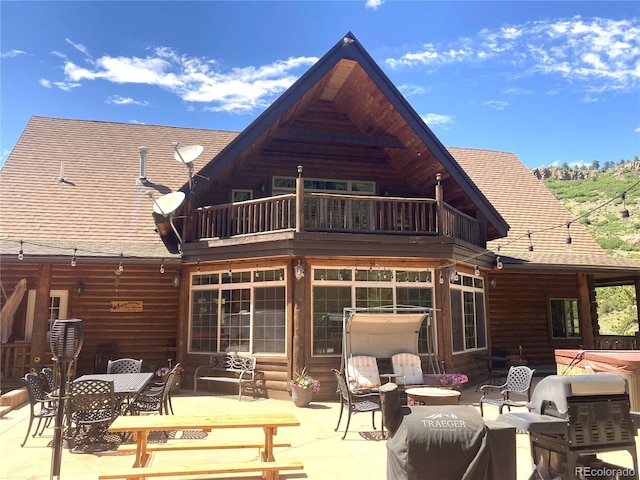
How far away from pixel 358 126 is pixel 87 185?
26.8ft

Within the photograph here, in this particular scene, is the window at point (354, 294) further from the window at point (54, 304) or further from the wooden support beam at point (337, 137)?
the window at point (54, 304)

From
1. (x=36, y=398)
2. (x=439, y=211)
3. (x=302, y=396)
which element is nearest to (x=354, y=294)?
(x=302, y=396)

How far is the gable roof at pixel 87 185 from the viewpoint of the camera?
1130 centimetres

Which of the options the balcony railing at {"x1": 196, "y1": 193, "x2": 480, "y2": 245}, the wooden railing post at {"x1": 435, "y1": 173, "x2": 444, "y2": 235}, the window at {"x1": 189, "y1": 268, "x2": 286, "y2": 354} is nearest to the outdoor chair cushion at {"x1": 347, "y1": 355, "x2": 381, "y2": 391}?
the window at {"x1": 189, "y1": 268, "x2": 286, "y2": 354}

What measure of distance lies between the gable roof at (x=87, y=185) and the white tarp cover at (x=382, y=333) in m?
4.83

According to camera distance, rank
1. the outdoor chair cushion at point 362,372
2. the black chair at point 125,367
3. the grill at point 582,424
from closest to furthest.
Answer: the grill at point 582,424 < the outdoor chair cushion at point 362,372 < the black chair at point 125,367

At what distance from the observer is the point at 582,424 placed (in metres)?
3.41

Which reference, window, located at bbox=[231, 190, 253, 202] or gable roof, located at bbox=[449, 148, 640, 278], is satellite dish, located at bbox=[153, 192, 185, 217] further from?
gable roof, located at bbox=[449, 148, 640, 278]

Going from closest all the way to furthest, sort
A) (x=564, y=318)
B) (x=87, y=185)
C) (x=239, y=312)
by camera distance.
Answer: (x=239, y=312)
(x=87, y=185)
(x=564, y=318)

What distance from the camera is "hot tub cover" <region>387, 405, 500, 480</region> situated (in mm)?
3145

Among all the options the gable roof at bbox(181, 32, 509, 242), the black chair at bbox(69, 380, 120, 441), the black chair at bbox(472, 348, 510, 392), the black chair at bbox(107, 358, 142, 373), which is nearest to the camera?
the black chair at bbox(69, 380, 120, 441)

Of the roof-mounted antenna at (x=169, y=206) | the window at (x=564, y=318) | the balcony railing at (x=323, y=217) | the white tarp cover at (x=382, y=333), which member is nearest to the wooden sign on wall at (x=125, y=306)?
the balcony railing at (x=323, y=217)

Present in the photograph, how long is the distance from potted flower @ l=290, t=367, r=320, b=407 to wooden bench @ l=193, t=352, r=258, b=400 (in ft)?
3.98

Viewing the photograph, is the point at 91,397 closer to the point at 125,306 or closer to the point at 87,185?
the point at 125,306
